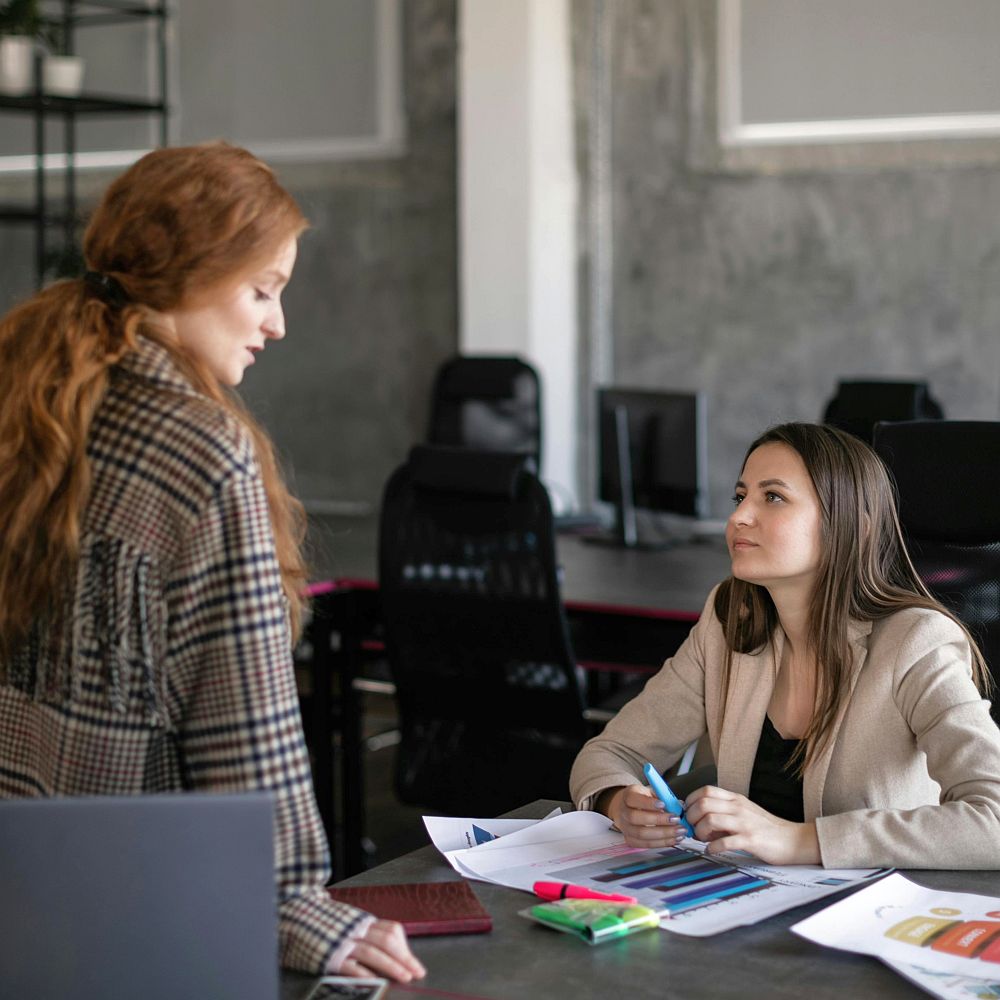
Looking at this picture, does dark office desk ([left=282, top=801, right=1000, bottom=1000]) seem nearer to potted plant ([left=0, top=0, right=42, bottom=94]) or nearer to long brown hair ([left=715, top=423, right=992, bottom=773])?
long brown hair ([left=715, top=423, right=992, bottom=773])

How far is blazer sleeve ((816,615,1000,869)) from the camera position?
173cm

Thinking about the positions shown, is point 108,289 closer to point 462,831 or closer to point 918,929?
point 462,831

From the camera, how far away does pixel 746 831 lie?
172 centimetres

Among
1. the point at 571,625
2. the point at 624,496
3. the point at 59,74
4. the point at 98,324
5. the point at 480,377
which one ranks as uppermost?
the point at 59,74

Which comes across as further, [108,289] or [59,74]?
[59,74]

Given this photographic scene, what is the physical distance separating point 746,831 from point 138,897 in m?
0.82

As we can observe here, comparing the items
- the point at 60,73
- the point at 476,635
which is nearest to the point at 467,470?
the point at 476,635

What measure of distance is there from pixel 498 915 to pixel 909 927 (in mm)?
419

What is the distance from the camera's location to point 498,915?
158 cm

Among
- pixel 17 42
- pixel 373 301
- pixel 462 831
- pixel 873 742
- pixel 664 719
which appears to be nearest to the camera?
pixel 462 831

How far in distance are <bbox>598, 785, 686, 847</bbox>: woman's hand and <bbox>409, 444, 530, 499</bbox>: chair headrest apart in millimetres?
1399

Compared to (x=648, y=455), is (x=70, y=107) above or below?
above

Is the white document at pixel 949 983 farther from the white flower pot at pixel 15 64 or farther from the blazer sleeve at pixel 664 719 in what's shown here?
the white flower pot at pixel 15 64

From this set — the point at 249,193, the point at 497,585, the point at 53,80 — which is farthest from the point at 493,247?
the point at 249,193
